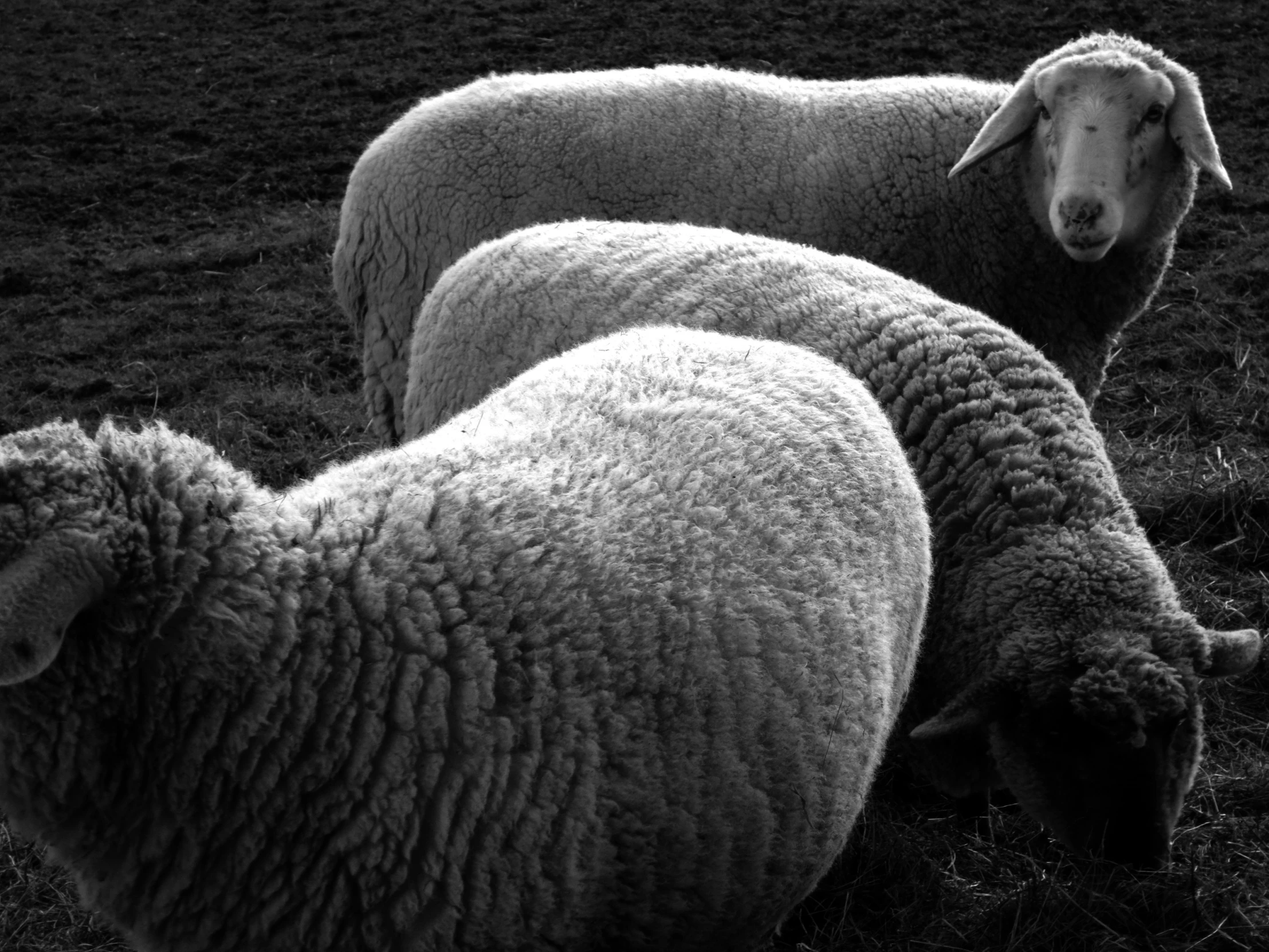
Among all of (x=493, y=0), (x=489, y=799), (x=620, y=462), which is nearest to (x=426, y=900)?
(x=489, y=799)

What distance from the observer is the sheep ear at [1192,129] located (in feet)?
14.7

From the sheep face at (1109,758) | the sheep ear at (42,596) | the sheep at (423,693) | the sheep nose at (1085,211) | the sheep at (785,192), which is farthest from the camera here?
the sheep at (785,192)

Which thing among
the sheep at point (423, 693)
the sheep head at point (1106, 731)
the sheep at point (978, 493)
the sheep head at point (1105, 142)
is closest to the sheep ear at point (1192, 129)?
the sheep head at point (1105, 142)

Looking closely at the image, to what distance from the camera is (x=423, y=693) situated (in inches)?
71.9

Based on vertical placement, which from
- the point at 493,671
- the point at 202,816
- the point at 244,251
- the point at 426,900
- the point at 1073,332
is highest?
the point at 493,671

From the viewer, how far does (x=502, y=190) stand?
4727mm

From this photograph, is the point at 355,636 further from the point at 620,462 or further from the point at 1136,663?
the point at 1136,663

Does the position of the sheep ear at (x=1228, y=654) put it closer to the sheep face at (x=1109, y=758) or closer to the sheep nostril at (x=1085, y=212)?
the sheep face at (x=1109, y=758)

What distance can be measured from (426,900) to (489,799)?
0.16 meters

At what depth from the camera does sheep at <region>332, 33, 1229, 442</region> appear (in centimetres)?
467

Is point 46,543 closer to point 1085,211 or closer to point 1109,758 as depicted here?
point 1109,758

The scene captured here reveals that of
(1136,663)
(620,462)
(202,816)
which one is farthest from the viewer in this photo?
(1136,663)

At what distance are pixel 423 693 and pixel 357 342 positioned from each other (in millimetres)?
3802

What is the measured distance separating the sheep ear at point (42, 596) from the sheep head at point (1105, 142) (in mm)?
3510
